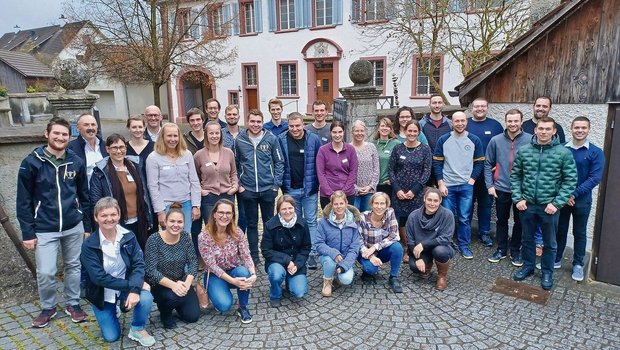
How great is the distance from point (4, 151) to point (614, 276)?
7499 millimetres

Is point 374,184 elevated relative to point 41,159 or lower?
lower

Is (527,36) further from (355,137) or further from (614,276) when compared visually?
(614,276)

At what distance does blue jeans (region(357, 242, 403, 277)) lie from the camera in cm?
513

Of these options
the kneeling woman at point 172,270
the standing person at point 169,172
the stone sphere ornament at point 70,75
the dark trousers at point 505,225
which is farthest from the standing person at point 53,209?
the dark trousers at point 505,225

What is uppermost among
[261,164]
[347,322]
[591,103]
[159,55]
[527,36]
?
[159,55]

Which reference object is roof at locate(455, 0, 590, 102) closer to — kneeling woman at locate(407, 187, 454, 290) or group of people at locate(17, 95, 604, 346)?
group of people at locate(17, 95, 604, 346)

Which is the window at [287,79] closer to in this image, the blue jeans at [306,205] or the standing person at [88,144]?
the blue jeans at [306,205]

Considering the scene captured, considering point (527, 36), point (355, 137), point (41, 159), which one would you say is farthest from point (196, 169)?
point (527, 36)

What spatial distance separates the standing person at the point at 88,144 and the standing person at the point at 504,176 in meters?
4.83

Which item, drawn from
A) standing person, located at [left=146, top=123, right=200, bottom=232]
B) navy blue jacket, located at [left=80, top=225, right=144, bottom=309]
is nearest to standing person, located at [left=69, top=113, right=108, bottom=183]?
standing person, located at [left=146, top=123, right=200, bottom=232]

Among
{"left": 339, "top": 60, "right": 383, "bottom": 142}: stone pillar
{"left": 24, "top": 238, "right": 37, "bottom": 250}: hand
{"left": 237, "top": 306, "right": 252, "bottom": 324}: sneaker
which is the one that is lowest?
{"left": 237, "top": 306, "right": 252, "bottom": 324}: sneaker

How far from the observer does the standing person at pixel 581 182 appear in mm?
4855

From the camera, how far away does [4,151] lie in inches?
211

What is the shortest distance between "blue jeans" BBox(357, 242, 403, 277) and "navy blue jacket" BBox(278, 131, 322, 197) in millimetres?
1225
